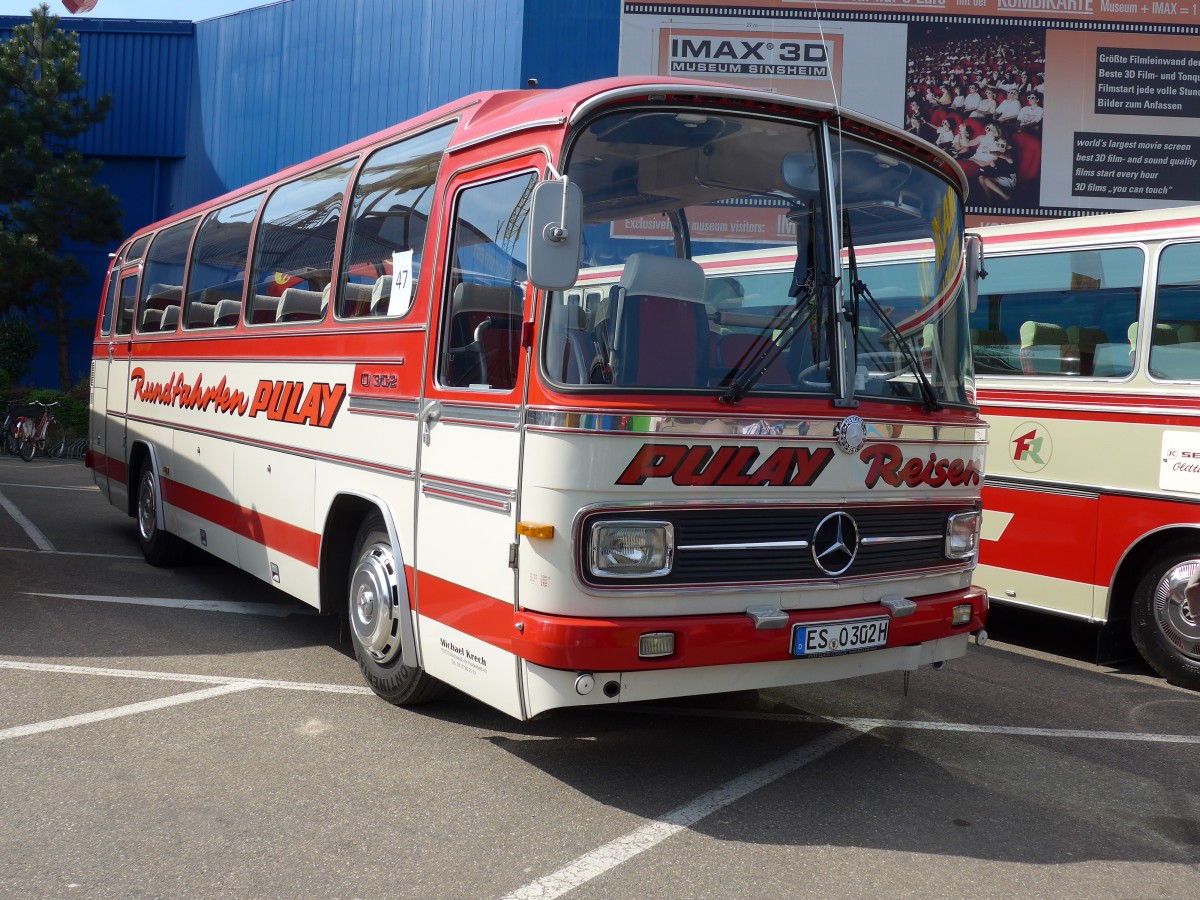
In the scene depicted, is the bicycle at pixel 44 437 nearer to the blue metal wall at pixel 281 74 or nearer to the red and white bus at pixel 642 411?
the blue metal wall at pixel 281 74

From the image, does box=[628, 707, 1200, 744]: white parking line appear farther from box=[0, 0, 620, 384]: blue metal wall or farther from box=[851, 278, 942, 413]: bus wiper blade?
box=[0, 0, 620, 384]: blue metal wall

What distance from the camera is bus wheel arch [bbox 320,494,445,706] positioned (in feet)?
17.6

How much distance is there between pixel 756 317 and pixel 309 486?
9.58 feet

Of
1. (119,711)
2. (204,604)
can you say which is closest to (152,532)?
(204,604)

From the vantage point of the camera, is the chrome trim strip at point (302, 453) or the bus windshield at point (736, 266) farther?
the chrome trim strip at point (302, 453)

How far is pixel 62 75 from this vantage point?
24359 mm

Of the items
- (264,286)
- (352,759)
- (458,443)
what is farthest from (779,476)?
(264,286)

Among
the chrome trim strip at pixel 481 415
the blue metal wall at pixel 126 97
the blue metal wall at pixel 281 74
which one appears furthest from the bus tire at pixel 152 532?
the blue metal wall at pixel 126 97

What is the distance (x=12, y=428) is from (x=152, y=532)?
41.6 feet

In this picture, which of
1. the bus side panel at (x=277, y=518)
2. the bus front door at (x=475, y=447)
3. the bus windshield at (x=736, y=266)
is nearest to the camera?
the bus windshield at (x=736, y=266)

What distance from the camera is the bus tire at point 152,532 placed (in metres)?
9.32

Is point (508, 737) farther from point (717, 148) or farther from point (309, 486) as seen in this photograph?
point (717, 148)

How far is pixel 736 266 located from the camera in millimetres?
Result: 4719

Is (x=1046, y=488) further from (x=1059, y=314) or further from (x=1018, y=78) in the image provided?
(x=1018, y=78)
